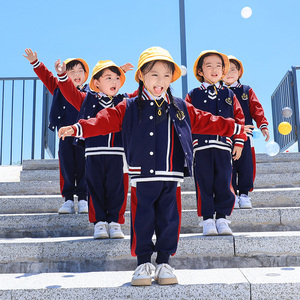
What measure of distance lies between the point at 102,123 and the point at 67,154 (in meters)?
1.68

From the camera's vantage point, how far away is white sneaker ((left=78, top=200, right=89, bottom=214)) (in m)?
3.87

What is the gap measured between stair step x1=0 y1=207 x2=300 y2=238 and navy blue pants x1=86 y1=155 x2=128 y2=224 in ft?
0.91

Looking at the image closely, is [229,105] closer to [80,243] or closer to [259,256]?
[259,256]

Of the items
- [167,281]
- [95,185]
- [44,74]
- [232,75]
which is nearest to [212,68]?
[232,75]

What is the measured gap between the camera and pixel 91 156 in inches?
134

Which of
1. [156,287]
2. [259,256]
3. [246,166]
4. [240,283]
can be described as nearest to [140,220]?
[156,287]

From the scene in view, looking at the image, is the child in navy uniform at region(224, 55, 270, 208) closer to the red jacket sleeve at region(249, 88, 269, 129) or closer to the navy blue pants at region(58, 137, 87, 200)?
the red jacket sleeve at region(249, 88, 269, 129)

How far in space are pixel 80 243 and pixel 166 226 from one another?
0.91 meters

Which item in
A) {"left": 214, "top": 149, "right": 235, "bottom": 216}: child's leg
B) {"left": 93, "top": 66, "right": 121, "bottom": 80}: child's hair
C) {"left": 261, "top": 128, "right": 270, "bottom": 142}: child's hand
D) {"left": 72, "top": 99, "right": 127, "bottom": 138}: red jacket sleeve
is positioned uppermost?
{"left": 93, "top": 66, "right": 121, "bottom": 80}: child's hair

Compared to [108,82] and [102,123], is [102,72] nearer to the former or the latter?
[108,82]

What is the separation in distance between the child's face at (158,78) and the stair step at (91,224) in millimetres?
1472

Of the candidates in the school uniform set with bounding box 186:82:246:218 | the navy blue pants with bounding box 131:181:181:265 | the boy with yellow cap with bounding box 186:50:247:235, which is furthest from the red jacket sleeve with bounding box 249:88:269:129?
the navy blue pants with bounding box 131:181:181:265

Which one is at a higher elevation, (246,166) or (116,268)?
(246,166)

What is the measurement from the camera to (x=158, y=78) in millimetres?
2547
